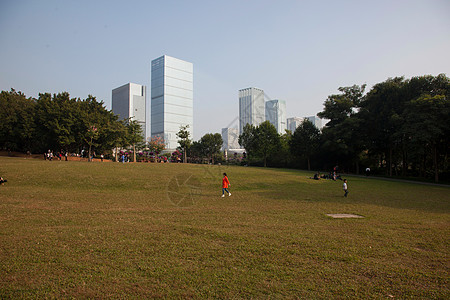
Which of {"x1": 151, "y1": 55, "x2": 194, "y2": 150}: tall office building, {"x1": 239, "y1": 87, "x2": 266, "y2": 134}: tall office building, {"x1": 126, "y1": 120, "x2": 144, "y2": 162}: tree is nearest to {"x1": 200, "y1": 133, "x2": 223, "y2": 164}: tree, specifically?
{"x1": 126, "y1": 120, "x2": 144, "y2": 162}: tree

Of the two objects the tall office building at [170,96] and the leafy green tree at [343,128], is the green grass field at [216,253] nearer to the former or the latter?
the leafy green tree at [343,128]

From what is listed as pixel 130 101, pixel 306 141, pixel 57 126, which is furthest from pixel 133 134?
pixel 130 101

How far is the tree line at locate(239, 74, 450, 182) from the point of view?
100 ft

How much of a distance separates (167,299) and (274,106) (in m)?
62.9

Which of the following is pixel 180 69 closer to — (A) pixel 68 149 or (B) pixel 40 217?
(A) pixel 68 149

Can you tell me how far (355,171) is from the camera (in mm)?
49500

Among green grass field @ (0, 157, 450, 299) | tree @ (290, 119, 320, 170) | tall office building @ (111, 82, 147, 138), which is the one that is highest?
tall office building @ (111, 82, 147, 138)

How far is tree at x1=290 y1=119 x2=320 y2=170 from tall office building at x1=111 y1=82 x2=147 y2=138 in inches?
4535

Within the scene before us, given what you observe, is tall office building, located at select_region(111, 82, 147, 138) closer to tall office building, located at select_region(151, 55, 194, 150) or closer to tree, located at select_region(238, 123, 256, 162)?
tall office building, located at select_region(151, 55, 194, 150)

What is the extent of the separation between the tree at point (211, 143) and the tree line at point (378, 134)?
13715mm

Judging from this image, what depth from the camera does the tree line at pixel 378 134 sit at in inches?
1203

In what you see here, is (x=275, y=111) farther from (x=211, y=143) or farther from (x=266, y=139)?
(x=211, y=143)

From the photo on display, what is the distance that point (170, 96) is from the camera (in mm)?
145250

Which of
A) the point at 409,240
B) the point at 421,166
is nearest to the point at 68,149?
the point at 409,240
